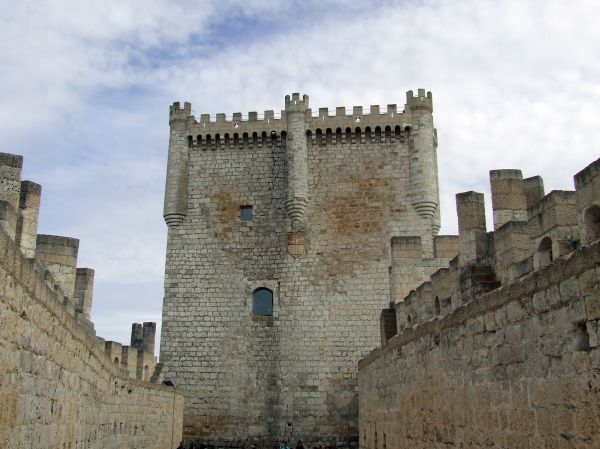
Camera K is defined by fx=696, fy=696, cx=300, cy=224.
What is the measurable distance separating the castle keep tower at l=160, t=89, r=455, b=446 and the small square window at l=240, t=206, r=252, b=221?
5cm

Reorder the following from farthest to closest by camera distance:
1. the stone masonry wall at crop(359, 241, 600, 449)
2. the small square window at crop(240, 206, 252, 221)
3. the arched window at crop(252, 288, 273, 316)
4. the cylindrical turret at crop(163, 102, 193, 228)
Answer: the cylindrical turret at crop(163, 102, 193, 228)
the small square window at crop(240, 206, 252, 221)
the arched window at crop(252, 288, 273, 316)
the stone masonry wall at crop(359, 241, 600, 449)

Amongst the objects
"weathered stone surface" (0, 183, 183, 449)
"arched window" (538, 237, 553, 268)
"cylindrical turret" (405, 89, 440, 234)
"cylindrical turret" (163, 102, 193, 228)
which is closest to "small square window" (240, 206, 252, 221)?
"cylindrical turret" (163, 102, 193, 228)

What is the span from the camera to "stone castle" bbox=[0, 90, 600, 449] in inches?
193

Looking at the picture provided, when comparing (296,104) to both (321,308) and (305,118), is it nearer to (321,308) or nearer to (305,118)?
(305,118)

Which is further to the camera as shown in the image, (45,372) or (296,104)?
(296,104)

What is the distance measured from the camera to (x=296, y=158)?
2289 cm

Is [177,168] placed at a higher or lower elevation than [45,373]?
higher

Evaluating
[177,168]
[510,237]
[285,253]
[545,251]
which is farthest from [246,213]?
[545,251]

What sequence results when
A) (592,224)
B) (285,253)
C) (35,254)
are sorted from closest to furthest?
(592,224), (35,254), (285,253)

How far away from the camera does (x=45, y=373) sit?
5754 millimetres

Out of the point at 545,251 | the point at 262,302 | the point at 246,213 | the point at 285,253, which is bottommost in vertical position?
the point at 545,251

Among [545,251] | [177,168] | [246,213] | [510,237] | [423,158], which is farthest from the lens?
[177,168]

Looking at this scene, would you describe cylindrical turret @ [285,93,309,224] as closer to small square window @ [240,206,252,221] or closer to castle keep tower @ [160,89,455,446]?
castle keep tower @ [160,89,455,446]

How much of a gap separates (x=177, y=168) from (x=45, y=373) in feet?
60.1
